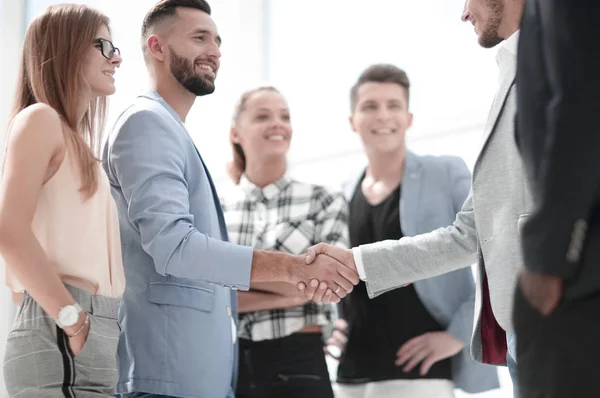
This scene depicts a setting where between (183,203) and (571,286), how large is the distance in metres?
1.09

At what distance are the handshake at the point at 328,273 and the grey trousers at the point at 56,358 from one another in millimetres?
649

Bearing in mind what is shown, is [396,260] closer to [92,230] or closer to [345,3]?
Result: [92,230]

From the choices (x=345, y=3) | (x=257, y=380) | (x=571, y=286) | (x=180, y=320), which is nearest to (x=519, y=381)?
(x=571, y=286)

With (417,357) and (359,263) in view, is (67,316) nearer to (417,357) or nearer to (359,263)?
(359,263)

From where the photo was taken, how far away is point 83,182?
1.71 metres

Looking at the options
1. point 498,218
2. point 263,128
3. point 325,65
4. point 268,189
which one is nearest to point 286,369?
point 268,189

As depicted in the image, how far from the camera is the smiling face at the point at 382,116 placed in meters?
2.85

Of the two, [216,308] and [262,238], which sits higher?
[262,238]

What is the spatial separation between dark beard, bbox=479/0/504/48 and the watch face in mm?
1147

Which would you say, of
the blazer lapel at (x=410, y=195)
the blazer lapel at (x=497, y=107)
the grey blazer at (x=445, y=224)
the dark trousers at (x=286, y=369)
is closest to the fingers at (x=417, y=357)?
the grey blazer at (x=445, y=224)

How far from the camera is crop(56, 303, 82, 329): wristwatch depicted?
1592 mm

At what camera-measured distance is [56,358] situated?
1.59 meters

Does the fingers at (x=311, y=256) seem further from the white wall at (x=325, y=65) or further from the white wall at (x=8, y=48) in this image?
the white wall at (x=8, y=48)

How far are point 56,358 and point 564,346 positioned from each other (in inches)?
40.2
